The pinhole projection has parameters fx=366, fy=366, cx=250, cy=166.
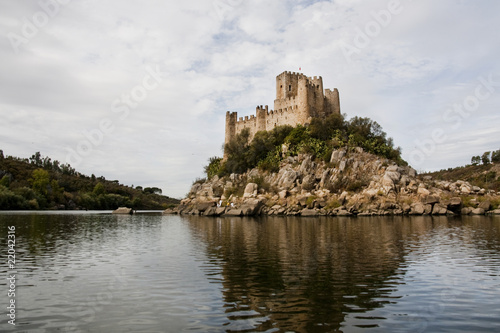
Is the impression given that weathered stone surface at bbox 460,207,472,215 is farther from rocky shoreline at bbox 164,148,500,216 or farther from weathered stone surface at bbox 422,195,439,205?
weathered stone surface at bbox 422,195,439,205

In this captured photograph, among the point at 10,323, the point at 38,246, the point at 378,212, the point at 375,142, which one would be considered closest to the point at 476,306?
the point at 10,323

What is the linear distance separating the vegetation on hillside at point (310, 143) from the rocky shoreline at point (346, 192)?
6.69 feet

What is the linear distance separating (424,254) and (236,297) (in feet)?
34.7

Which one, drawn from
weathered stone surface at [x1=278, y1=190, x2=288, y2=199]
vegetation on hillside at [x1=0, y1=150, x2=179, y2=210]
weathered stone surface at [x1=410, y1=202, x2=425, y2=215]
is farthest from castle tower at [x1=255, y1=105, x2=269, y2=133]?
vegetation on hillside at [x1=0, y1=150, x2=179, y2=210]

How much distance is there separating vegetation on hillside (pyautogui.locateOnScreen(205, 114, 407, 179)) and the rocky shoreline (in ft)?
6.69

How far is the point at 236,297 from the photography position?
10.0m

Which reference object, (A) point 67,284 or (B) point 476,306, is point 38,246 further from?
(B) point 476,306

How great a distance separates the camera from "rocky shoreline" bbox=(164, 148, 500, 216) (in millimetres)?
49125

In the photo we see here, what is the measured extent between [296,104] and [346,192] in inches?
883

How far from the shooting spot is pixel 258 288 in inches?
430

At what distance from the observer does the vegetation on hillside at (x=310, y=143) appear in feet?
205

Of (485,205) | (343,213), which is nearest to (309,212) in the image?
(343,213)

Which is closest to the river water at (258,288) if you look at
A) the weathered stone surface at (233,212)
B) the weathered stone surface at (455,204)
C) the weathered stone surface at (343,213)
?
the weathered stone surface at (343,213)

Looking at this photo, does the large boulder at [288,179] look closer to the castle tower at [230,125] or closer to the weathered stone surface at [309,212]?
the weathered stone surface at [309,212]
